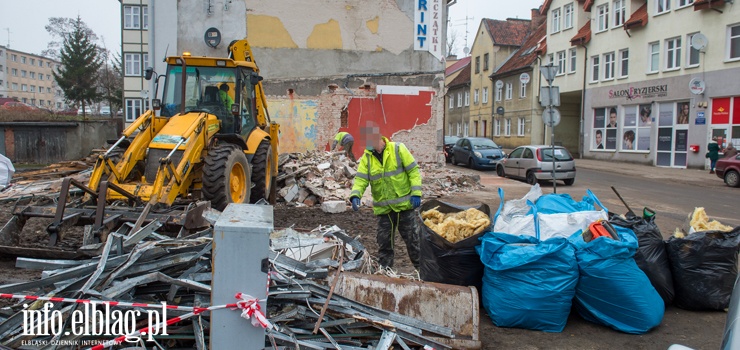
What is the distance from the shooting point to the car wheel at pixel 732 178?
57.2ft

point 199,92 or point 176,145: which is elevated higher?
point 199,92

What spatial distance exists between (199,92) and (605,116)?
26.5 m

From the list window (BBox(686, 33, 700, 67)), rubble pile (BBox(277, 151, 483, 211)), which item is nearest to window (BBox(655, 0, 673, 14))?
window (BBox(686, 33, 700, 67))

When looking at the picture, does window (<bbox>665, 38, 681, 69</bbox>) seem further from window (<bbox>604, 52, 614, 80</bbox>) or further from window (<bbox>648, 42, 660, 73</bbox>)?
window (<bbox>604, 52, 614, 80</bbox>)

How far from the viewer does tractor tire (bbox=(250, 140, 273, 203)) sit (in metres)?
9.48

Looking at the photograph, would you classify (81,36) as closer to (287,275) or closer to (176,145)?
(176,145)

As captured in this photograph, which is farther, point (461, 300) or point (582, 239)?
point (582, 239)

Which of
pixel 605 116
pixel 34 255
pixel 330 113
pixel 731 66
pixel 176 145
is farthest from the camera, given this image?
pixel 605 116

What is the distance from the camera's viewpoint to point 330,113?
1927cm

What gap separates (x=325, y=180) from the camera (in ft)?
41.3

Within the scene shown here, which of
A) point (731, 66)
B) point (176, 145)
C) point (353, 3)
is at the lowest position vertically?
point (176, 145)

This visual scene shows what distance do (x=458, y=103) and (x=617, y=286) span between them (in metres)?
47.1

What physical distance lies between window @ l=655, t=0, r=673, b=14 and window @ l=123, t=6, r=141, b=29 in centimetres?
3624

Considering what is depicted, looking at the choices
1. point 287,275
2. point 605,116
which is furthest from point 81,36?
point 287,275
